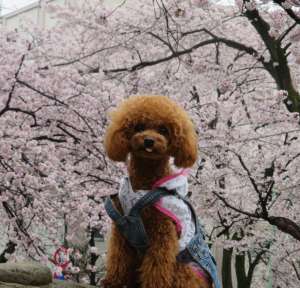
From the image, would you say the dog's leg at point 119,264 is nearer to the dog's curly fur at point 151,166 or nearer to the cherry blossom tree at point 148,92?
the dog's curly fur at point 151,166

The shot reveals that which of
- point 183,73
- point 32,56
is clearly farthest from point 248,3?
point 183,73

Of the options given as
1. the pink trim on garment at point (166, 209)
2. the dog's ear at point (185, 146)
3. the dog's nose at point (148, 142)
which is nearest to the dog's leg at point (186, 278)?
the pink trim on garment at point (166, 209)

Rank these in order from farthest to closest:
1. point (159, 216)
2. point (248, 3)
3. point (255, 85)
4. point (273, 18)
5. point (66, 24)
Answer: point (255, 85), point (66, 24), point (273, 18), point (248, 3), point (159, 216)

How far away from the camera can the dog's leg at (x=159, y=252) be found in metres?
3.15

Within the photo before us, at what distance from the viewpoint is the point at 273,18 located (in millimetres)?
6910

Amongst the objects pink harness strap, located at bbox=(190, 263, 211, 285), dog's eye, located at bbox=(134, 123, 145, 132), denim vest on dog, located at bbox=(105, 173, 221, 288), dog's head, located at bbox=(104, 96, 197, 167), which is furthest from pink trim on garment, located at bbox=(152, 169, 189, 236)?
dog's eye, located at bbox=(134, 123, 145, 132)

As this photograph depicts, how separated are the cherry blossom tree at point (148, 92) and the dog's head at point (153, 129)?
1.06 m

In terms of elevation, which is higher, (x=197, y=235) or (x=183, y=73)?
(x=183, y=73)

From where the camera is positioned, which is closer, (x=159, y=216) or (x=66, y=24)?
(x=159, y=216)

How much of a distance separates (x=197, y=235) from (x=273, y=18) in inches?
169

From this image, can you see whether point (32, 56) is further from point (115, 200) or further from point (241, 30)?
point (241, 30)

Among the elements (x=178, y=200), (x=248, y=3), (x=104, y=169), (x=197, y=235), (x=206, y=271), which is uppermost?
(x=248, y=3)

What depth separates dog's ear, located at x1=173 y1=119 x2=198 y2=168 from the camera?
324 centimetres

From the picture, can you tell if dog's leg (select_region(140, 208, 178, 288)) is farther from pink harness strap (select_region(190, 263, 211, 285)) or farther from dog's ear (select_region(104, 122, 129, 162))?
dog's ear (select_region(104, 122, 129, 162))
